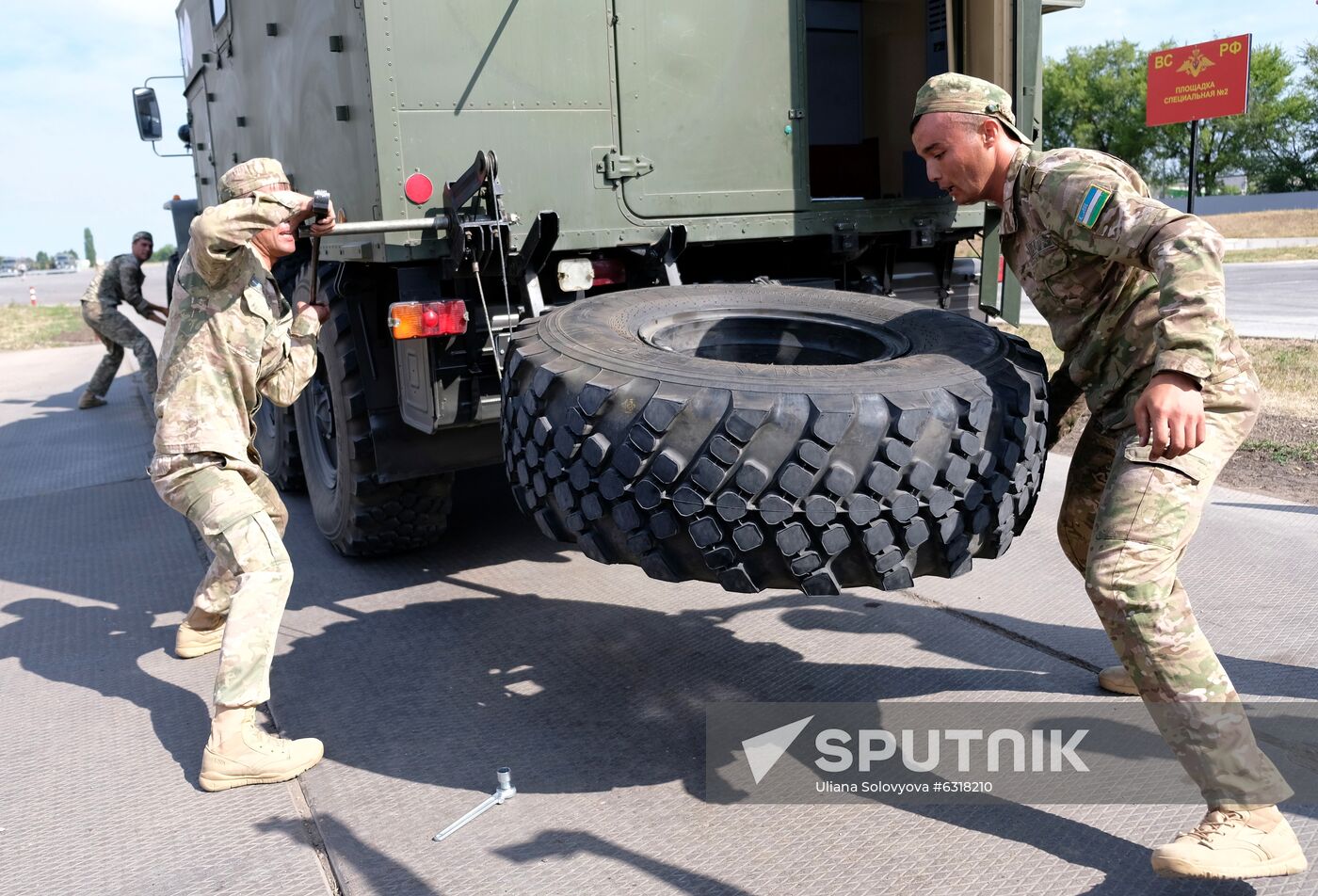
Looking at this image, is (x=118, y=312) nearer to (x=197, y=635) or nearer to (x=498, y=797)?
(x=197, y=635)

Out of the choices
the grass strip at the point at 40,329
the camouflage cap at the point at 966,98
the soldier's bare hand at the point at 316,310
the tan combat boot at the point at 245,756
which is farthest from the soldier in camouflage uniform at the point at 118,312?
the camouflage cap at the point at 966,98

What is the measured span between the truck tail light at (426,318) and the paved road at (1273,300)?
568 cm

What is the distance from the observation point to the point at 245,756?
2.98 meters

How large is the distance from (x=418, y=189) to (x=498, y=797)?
1.99m

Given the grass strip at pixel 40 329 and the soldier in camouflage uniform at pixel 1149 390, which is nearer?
the soldier in camouflage uniform at pixel 1149 390

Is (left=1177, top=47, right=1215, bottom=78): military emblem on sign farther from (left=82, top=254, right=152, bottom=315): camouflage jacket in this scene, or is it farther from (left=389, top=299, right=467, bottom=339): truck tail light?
(left=389, top=299, right=467, bottom=339): truck tail light

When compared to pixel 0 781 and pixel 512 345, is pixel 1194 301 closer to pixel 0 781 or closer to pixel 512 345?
pixel 512 345

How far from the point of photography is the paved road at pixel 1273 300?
10.2m

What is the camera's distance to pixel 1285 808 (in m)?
2.61

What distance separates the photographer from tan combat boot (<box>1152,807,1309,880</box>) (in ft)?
7.30

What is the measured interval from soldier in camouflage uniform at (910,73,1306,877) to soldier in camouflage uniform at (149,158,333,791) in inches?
76.0

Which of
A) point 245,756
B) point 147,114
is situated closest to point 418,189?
point 245,756

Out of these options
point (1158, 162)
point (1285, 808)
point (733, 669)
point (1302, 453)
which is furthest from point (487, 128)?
point (1158, 162)

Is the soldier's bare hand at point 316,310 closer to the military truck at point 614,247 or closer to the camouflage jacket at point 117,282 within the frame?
the military truck at point 614,247
